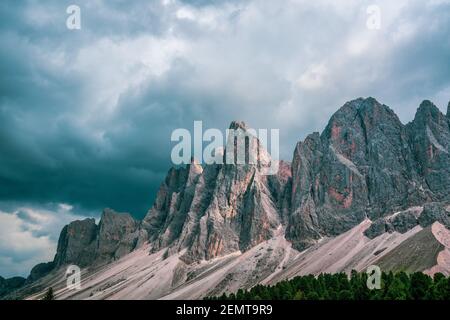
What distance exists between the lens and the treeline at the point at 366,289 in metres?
95.9

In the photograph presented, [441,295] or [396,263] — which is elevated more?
[396,263]

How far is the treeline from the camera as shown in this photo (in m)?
95.9

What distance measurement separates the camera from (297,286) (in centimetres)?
13362

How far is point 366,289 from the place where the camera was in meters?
110

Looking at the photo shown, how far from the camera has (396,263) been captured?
573 feet
